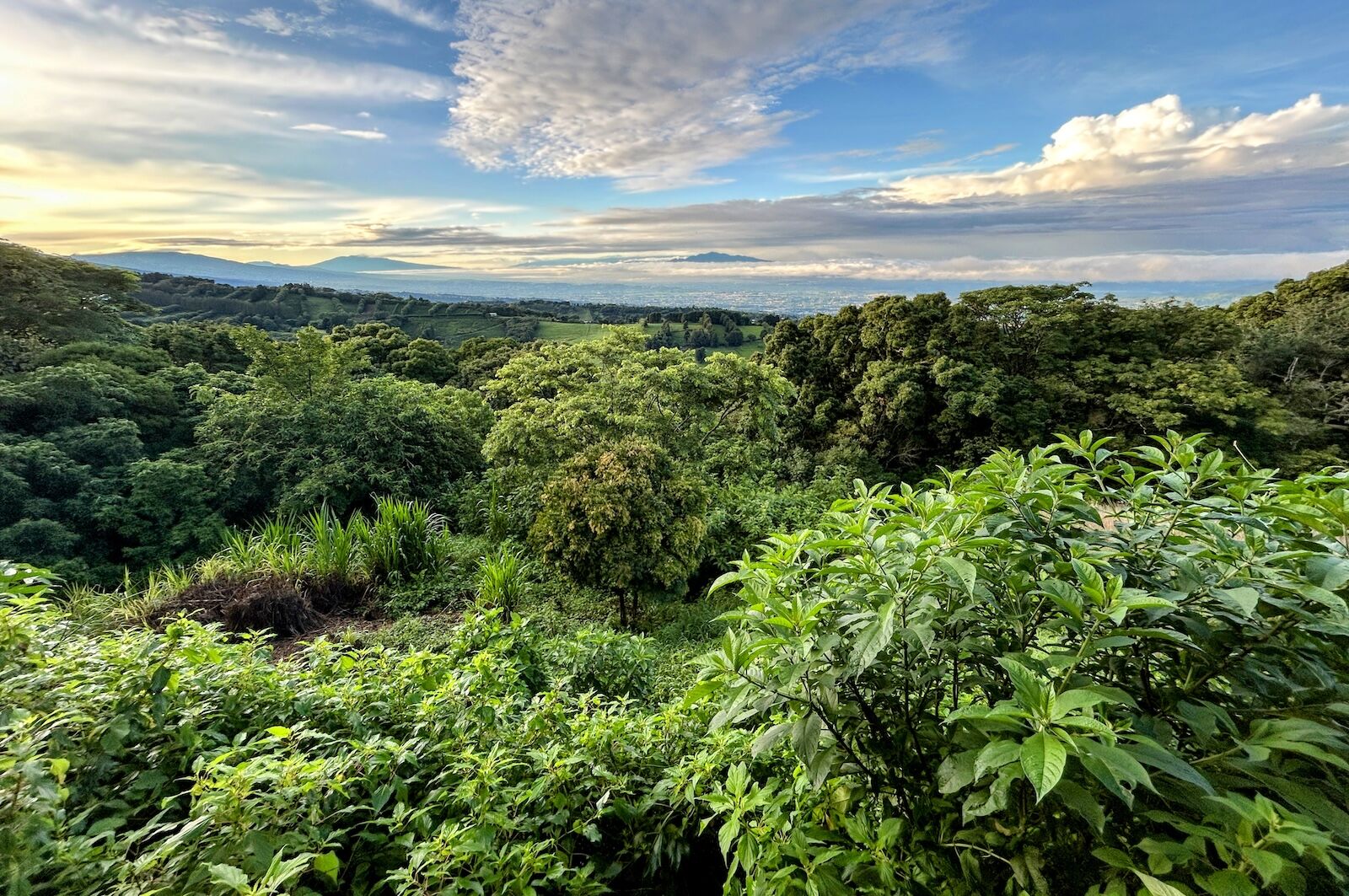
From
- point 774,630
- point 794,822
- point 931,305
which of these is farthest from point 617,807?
point 931,305

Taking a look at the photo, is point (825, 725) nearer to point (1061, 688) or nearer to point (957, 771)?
point (957, 771)

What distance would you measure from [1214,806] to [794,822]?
0.79 metres

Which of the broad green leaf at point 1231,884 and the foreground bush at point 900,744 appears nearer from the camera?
the broad green leaf at point 1231,884

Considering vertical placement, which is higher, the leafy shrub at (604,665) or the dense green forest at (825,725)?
the dense green forest at (825,725)

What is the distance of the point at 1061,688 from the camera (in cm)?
92

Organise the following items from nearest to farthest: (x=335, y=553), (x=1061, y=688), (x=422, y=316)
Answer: (x=1061, y=688) < (x=335, y=553) < (x=422, y=316)

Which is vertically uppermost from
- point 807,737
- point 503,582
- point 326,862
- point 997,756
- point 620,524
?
point 997,756

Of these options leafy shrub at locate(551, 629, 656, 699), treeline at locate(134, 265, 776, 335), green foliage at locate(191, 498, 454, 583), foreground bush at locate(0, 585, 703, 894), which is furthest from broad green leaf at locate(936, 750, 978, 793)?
treeline at locate(134, 265, 776, 335)

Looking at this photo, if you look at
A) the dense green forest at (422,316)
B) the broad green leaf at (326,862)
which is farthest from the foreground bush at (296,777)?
the dense green forest at (422,316)

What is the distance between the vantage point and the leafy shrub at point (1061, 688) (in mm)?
802

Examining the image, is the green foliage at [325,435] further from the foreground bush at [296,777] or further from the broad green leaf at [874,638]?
the broad green leaf at [874,638]

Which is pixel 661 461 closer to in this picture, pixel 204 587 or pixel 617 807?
pixel 204 587

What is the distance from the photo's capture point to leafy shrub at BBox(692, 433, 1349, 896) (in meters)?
0.80

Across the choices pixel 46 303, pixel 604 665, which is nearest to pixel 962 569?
pixel 604 665
